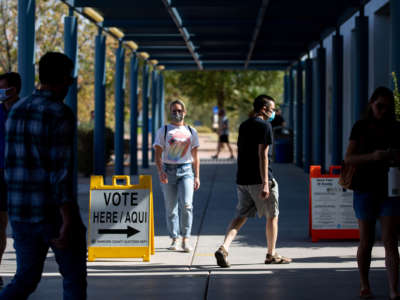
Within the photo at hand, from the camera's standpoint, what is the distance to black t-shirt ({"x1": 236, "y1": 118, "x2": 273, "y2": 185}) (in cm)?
803

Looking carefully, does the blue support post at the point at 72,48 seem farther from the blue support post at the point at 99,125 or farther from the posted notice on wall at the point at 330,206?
the posted notice on wall at the point at 330,206

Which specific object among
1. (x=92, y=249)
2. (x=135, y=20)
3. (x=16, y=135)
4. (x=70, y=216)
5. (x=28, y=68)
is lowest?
(x=92, y=249)

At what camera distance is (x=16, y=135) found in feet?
14.7

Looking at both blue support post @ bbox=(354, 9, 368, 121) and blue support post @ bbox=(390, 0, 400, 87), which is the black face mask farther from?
blue support post @ bbox=(354, 9, 368, 121)

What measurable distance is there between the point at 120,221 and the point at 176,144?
3.67ft

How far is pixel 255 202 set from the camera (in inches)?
320

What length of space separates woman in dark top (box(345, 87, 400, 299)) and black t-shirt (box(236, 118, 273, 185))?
1.64 m

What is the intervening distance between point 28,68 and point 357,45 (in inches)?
205

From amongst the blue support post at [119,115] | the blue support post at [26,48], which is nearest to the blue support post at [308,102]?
the blue support post at [119,115]

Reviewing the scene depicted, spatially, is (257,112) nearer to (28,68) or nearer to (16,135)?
(28,68)

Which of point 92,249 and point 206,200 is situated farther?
point 206,200

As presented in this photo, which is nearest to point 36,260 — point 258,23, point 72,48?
point 72,48

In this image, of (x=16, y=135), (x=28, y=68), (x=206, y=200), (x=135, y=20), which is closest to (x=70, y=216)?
(x=16, y=135)

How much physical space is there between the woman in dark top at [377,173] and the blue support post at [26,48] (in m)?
4.84
